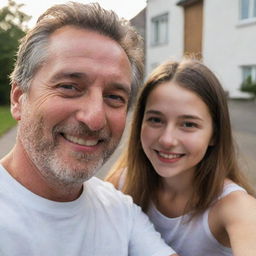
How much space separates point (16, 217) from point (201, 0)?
19226 mm

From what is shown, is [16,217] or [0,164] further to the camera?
[0,164]

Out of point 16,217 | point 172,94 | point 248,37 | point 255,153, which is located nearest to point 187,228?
point 172,94

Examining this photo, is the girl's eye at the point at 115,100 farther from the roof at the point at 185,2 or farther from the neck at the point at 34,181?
the roof at the point at 185,2

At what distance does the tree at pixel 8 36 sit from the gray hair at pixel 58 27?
56.0 feet

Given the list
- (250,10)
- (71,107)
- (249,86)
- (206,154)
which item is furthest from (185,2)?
(71,107)

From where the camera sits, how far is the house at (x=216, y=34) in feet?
52.9

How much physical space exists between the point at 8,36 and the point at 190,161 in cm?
1899

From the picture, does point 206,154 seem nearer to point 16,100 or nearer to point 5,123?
point 16,100

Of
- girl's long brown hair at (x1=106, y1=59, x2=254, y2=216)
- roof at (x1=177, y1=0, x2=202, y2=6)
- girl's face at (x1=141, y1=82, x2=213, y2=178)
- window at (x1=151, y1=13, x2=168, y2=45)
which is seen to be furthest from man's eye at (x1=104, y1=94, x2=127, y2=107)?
window at (x1=151, y1=13, x2=168, y2=45)

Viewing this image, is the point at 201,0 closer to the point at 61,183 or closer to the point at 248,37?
the point at 248,37

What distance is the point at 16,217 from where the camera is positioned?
5.18 ft

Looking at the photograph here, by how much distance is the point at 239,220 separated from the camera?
6.36ft

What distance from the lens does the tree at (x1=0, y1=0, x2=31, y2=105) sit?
18.0m

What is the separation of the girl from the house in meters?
12.1
